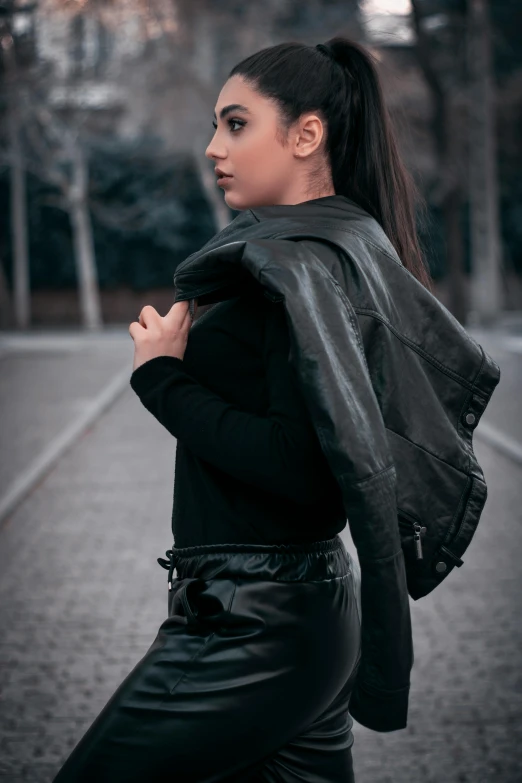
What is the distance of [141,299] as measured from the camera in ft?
111

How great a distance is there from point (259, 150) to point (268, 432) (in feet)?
1.72

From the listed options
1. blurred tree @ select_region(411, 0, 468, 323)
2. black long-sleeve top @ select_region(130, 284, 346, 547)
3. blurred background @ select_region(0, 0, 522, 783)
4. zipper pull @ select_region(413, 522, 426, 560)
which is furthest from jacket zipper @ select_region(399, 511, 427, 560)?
blurred tree @ select_region(411, 0, 468, 323)

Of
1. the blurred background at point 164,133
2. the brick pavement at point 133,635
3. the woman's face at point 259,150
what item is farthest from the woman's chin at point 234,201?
the blurred background at point 164,133

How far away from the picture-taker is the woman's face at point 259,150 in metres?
1.87

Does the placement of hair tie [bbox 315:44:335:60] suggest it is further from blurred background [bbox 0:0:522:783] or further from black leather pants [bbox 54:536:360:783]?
black leather pants [bbox 54:536:360:783]

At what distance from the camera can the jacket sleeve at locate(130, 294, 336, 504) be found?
1.68 meters

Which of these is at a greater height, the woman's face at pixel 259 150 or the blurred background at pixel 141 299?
the woman's face at pixel 259 150

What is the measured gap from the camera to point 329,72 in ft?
6.29

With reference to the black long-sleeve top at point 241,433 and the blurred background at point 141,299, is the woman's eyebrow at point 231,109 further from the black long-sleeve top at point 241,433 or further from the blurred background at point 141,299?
the blurred background at point 141,299

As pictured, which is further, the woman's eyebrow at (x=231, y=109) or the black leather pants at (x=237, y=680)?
the woman's eyebrow at (x=231, y=109)

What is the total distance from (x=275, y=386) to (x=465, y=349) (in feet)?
1.21

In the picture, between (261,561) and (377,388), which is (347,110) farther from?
(261,561)

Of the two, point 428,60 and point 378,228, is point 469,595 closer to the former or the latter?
point 378,228

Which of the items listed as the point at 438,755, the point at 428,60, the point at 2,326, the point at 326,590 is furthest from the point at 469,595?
the point at 2,326
